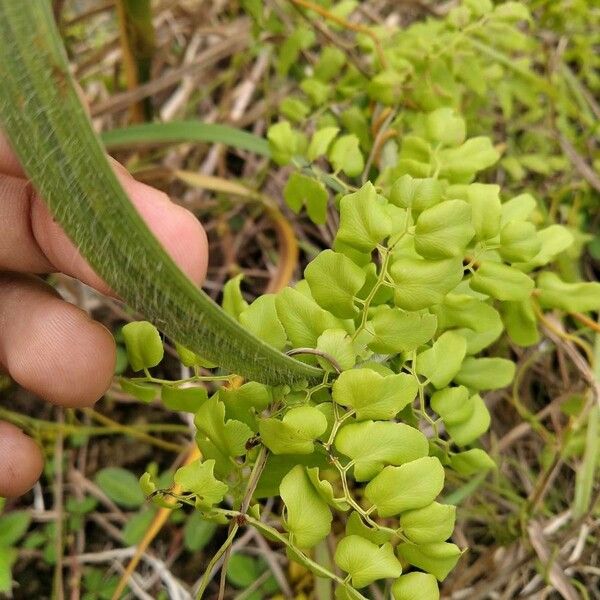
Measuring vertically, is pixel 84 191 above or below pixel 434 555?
above

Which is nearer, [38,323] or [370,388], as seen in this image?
[370,388]

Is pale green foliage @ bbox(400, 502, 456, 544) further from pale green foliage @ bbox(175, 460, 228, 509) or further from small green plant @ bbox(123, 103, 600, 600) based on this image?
pale green foliage @ bbox(175, 460, 228, 509)

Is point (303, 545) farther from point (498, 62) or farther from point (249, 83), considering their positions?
point (249, 83)

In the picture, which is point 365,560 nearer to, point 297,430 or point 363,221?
point 297,430

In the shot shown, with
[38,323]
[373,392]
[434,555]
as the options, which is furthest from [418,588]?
[38,323]

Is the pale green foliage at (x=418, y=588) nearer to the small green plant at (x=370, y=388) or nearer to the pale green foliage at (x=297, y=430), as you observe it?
the small green plant at (x=370, y=388)
